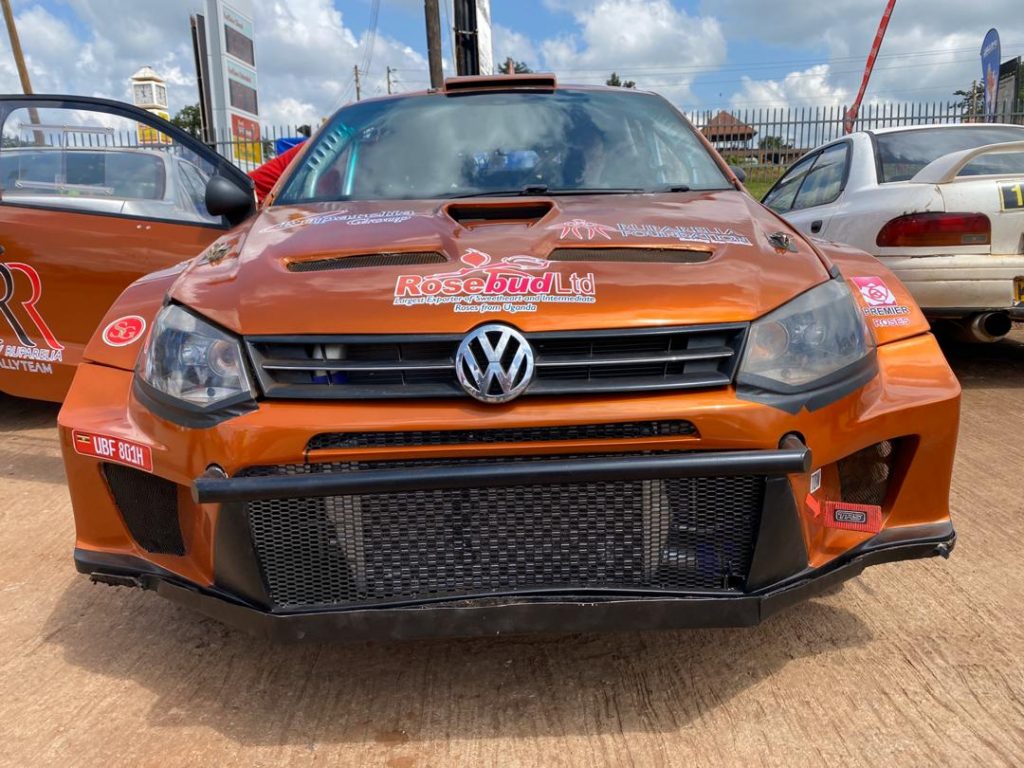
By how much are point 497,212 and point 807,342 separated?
1039 mm

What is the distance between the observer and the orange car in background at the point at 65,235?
462 centimetres

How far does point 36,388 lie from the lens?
4.76 meters

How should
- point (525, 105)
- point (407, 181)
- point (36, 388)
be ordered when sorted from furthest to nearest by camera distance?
point (36, 388) → point (525, 105) → point (407, 181)

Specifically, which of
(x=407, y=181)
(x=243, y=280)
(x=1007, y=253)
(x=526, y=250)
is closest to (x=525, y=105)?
(x=407, y=181)

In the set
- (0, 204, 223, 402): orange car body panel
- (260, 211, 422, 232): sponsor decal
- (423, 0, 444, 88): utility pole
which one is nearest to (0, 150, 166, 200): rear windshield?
(0, 204, 223, 402): orange car body panel

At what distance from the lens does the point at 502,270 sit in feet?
7.07

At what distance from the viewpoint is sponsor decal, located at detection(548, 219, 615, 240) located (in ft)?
7.79

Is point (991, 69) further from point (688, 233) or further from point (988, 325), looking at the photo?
point (688, 233)

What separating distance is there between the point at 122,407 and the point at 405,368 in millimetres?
822

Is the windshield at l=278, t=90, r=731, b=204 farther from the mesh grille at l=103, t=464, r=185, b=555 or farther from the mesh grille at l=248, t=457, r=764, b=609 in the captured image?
the mesh grille at l=248, t=457, r=764, b=609

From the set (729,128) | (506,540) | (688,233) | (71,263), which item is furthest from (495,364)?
(729,128)

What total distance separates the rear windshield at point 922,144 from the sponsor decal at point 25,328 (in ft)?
15.9

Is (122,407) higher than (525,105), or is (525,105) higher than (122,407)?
(525,105)

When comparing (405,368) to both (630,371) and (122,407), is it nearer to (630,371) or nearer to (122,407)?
(630,371)
